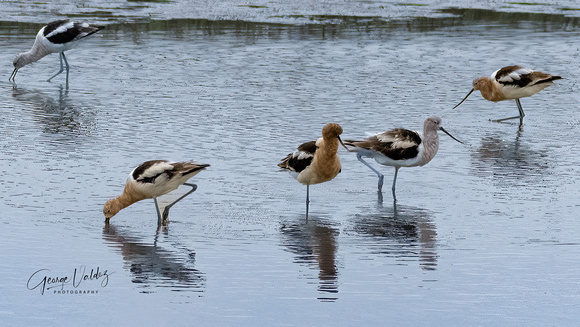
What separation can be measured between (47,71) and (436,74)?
22.7 ft

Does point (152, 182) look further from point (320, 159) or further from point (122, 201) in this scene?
point (320, 159)

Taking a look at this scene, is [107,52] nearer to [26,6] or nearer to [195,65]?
[195,65]

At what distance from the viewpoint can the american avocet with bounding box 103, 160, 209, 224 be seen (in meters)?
8.79

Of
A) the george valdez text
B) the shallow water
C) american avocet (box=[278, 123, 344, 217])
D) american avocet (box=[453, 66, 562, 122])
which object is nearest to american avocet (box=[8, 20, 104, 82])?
the shallow water

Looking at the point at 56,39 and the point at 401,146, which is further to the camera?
the point at 56,39

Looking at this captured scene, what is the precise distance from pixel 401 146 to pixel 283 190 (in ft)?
4.14

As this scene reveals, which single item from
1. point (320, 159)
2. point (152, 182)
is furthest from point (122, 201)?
point (320, 159)

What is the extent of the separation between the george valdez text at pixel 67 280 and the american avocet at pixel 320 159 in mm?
2558

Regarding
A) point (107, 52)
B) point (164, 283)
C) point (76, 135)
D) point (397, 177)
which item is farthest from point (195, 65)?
point (164, 283)

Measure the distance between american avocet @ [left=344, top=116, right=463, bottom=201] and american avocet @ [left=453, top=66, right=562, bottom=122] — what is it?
4.06 meters

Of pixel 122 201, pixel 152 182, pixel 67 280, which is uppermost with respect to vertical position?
pixel 152 182

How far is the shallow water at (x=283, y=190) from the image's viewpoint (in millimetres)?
6949

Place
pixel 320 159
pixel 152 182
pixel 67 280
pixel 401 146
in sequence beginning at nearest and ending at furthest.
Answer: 1. pixel 67 280
2. pixel 152 182
3. pixel 320 159
4. pixel 401 146

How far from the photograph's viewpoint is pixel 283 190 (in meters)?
10.2
